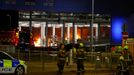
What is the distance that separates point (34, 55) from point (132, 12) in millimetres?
9628

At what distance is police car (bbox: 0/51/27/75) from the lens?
20859 millimetres

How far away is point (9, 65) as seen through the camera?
829 inches

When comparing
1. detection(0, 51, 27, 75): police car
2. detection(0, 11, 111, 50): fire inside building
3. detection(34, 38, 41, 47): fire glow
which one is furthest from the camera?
detection(0, 11, 111, 50): fire inside building

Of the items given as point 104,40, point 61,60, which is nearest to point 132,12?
point 104,40

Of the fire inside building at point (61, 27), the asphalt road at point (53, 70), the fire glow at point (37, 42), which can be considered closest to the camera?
the asphalt road at point (53, 70)

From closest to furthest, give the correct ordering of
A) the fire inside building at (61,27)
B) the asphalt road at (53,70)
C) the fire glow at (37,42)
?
the asphalt road at (53,70)
the fire glow at (37,42)
the fire inside building at (61,27)

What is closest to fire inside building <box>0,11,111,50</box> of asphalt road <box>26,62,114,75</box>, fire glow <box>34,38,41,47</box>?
fire glow <box>34,38,41,47</box>

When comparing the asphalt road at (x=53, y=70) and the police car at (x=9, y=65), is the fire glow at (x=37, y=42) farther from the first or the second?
the police car at (x=9, y=65)

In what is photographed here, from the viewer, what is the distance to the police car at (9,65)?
20859mm

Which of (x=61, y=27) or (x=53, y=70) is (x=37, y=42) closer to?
(x=61, y=27)

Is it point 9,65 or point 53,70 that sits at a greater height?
point 9,65

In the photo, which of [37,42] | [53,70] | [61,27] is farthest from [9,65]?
[61,27]

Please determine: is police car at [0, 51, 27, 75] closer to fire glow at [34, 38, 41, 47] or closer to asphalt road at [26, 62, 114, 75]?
asphalt road at [26, 62, 114, 75]

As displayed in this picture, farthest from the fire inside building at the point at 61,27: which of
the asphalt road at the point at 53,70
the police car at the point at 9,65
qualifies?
the police car at the point at 9,65
